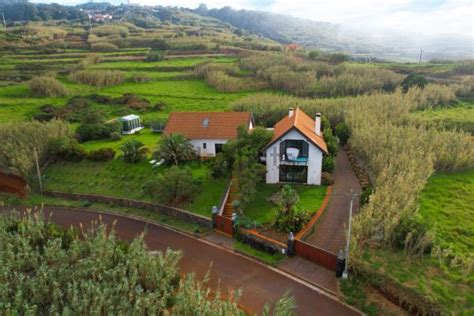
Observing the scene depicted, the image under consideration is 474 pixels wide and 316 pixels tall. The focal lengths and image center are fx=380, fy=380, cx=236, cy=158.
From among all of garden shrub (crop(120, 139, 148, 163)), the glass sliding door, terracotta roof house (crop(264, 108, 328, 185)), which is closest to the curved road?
garden shrub (crop(120, 139, 148, 163))

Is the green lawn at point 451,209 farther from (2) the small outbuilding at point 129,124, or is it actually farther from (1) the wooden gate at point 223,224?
(2) the small outbuilding at point 129,124

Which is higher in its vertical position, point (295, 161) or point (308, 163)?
point (295, 161)

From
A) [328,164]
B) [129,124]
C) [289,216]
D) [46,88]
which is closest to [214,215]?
[289,216]

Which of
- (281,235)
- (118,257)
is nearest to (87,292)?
(118,257)

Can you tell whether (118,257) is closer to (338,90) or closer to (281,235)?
(281,235)

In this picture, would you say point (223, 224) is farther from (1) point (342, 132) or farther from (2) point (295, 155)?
(1) point (342, 132)

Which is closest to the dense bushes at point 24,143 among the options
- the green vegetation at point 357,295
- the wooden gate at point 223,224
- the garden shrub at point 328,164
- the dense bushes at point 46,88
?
the wooden gate at point 223,224
